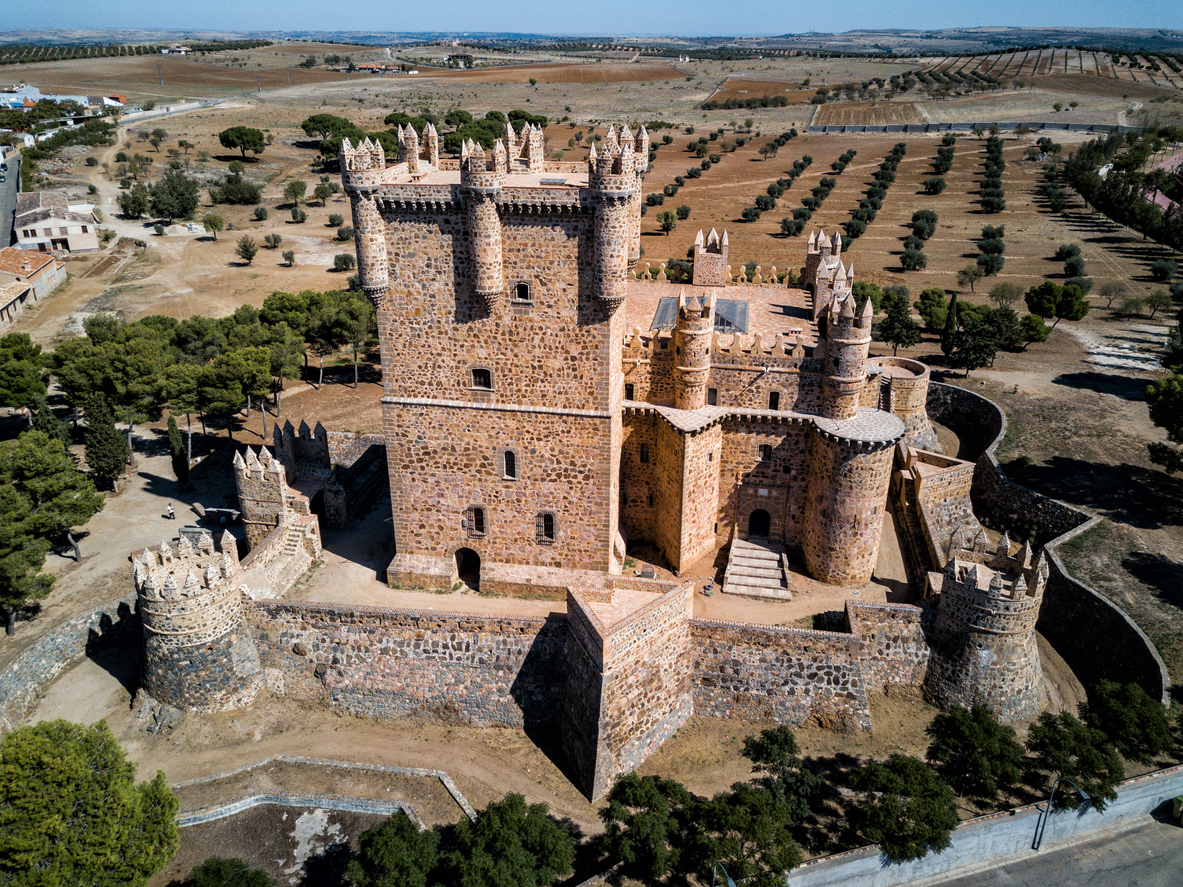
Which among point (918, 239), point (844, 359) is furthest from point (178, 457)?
point (918, 239)

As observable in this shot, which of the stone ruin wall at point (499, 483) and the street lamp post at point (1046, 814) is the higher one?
the stone ruin wall at point (499, 483)

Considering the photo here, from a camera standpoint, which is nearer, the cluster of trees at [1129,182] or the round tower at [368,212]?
the round tower at [368,212]

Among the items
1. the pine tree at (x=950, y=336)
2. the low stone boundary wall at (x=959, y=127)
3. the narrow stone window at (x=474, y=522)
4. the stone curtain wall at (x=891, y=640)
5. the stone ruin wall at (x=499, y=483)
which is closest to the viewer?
the stone curtain wall at (x=891, y=640)

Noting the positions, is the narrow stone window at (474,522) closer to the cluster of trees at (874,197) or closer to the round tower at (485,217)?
the round tower at (485,217)

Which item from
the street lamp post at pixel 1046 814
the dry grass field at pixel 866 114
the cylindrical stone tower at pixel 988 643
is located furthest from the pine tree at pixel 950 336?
the dry grass field at pixel 866 114

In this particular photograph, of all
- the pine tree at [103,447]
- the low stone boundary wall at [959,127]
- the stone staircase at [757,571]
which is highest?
the low stone boundary wall at [959,127]

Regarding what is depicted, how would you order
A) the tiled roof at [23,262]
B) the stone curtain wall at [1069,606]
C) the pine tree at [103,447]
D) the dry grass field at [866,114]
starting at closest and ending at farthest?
the stone curtain wall at [1069,606] < the pine tree at [103,447] < the tiled roof at [23,262] < the dry grass field at [866,114]
